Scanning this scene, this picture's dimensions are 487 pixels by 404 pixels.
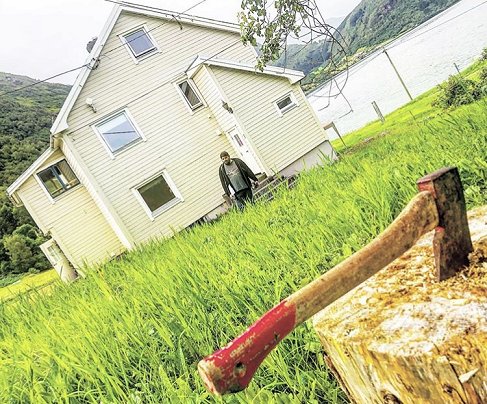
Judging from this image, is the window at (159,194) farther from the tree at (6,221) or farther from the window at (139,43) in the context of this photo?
the tree at (6,221)

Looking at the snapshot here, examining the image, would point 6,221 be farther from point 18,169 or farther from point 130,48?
point 130,48

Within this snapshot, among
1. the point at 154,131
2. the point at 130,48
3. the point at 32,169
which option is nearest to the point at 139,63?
the point at 130,48

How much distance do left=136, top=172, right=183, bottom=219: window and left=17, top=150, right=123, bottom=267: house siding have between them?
9.44ft

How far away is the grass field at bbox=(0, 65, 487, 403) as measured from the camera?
1710 mm

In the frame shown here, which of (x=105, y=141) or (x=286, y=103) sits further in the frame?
(x=286, y=103)

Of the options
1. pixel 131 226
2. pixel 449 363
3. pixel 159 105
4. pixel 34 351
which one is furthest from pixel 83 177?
pixel 449 363

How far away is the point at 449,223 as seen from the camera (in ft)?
3.10

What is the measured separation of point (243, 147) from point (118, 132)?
18.7ft

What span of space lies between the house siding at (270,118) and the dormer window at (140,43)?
3.16m

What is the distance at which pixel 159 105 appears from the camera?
15.6m

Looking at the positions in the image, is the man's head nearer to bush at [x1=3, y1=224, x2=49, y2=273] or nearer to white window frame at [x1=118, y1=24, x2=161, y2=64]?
white window frame at [x1=118, y1=24, x2=161, y2=64]

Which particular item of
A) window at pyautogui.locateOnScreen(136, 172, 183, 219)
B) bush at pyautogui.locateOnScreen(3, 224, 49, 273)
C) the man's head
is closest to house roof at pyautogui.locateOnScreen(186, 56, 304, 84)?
window at pyautogui.locateOnScreen(136, 172, 183, 219)

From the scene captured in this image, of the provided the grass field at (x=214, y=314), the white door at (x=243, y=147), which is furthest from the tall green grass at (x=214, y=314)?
the white door at (x=243, y=147)

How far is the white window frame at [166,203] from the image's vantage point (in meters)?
15.0
